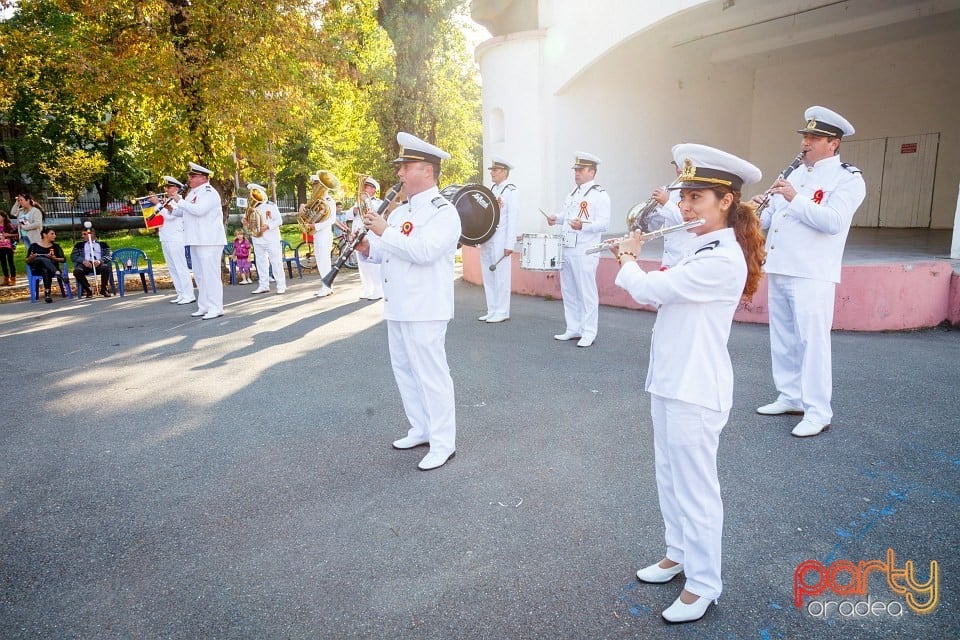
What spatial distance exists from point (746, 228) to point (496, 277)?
20.5 ft

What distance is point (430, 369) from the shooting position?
13.4 feet

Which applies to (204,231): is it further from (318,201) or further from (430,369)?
(430,369)

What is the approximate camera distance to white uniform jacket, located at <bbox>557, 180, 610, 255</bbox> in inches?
278

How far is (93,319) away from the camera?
955 cm

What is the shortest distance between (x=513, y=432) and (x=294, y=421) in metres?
1.90

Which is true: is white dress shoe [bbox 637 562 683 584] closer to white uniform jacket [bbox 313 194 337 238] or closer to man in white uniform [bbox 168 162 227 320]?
man in white uniform [bbox 168 162 227 320]

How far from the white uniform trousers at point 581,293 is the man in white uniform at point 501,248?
1162 millimetres

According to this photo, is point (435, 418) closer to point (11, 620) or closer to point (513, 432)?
point (513, 432)

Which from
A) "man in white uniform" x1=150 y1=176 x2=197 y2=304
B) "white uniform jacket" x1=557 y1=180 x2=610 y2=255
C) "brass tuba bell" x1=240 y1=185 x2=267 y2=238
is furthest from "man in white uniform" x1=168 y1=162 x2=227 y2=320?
"white uniform jacket" x1=557 y1=180 x2=610 y2=255

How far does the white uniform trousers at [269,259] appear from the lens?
39.2ft

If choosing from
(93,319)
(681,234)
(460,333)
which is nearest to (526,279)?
(460,333)

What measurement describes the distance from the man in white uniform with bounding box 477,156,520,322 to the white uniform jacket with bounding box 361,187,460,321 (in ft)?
13.3

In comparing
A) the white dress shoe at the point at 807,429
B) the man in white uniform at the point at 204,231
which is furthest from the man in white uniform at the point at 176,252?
the white dress shoe at the point at 807,429

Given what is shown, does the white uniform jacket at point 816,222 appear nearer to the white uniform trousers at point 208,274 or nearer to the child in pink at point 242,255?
the white uniform trousers at point 208,274
